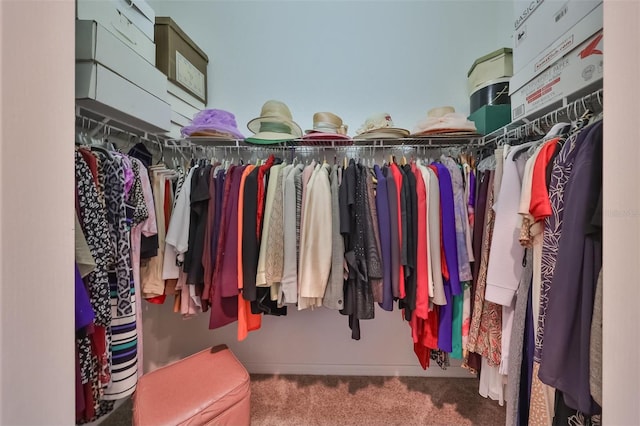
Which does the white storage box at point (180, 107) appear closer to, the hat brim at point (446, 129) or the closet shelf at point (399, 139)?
the closet shelf at point (399, 139)

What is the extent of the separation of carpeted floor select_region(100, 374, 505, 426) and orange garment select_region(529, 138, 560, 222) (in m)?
1.21

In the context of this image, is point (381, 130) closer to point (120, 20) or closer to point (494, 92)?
point (494, 92)

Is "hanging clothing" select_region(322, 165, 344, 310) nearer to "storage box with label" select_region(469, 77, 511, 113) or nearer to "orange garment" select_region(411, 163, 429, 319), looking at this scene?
"orange garment" select_region(411, 163, 429, 319)

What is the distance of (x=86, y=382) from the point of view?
0.72 m

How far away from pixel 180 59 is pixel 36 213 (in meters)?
1.34

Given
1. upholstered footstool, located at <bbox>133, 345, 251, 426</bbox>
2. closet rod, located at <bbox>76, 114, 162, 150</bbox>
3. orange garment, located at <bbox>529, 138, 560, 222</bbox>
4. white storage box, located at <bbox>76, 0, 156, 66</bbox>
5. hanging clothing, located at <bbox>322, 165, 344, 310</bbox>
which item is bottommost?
upholstered footstool, located at <bbox>133, 345, 251, 426</bbox>

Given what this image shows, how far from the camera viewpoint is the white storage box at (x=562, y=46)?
0.70 meters

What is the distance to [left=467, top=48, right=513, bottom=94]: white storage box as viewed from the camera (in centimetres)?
122

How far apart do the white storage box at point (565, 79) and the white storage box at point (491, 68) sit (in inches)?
14.6

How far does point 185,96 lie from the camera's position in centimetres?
136

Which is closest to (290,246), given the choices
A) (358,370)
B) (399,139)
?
(399,139)

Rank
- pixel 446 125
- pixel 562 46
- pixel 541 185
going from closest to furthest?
pixel 541 185 < pixel 562 46 < pixel 446 125

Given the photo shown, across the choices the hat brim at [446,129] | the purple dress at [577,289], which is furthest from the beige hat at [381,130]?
the purple dress at [577,289]

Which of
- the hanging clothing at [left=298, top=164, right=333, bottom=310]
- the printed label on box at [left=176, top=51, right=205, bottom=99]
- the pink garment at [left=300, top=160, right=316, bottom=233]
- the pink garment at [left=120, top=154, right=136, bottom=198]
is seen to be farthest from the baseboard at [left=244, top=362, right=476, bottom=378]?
the printed label on box at [left=176, top=51, right=205, bottom=99]
